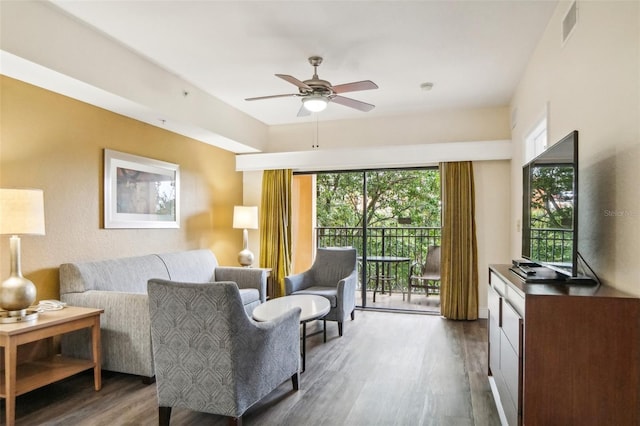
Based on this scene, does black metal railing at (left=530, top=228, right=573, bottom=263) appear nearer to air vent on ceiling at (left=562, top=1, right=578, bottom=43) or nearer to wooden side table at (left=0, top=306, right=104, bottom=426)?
air vent on ceiling at (left=562, top=1, right=578, bottom=43)

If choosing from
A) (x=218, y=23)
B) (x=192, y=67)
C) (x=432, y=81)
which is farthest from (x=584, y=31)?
(x=192, y=67)

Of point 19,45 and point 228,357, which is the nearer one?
point 228,357

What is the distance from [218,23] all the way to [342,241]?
4234 millimetres

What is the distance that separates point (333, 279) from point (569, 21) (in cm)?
344

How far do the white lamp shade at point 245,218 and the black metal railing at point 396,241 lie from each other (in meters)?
1.65

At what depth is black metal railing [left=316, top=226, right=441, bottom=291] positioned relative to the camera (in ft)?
20.8

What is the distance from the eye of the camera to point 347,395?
2.79 m

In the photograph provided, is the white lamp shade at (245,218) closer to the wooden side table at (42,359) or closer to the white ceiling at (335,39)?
the white ceiling at (335,39)

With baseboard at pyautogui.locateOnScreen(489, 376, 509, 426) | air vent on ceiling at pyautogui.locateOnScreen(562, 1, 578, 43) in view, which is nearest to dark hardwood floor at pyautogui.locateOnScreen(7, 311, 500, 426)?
baseboard at pyautogui.locateOnScreen(489, 376, 509, 426)

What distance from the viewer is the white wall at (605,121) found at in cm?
171

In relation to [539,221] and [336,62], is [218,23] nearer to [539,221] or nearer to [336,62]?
[336,62]

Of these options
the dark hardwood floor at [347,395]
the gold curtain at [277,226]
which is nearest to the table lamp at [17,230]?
the dark hardwood floor at [347,395]

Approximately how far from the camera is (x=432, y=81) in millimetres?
4137

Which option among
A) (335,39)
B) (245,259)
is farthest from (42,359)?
(335,39)
